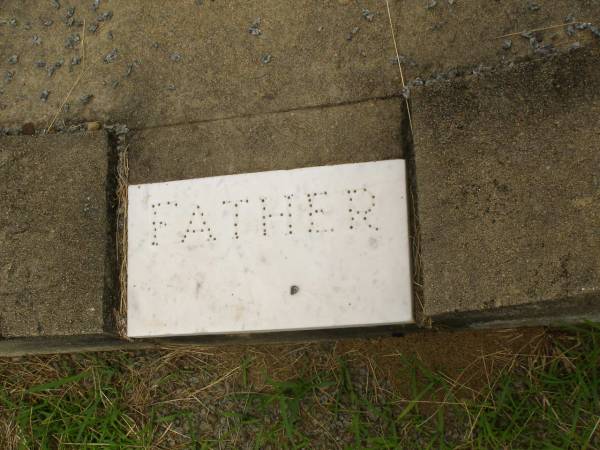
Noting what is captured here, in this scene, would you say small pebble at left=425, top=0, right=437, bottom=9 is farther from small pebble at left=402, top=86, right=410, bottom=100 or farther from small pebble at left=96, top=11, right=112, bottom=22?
small pebble at left=96, top=11, right=112, bottom=22

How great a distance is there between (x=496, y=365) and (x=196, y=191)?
1.28m

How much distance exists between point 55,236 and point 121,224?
240 mm

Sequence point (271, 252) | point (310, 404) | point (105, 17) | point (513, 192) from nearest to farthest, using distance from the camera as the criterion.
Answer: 1. point (513, 192)
2. point (271, 252)
3. point (310, 404)
4. point (105, 17)

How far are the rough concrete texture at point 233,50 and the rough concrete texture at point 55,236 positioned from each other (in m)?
0.24

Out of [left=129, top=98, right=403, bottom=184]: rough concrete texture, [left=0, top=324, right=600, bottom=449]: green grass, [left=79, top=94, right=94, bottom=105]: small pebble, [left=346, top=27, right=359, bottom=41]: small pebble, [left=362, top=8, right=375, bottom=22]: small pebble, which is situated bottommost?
[left=0, top=324, right=600, bottom=449]: green grass

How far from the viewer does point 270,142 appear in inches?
84.4

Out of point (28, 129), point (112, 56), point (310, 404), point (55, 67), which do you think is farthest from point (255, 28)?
point (310, 404)

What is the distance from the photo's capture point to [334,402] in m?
2.09

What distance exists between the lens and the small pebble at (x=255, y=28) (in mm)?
2230

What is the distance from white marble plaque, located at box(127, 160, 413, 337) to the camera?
6.39 feet

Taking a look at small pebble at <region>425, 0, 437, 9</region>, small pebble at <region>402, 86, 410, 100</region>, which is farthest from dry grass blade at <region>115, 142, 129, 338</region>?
small pebble at <region>425, 0, 437, 9</region>

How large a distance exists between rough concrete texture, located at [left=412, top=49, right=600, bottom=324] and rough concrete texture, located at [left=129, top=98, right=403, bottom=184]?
22 cm

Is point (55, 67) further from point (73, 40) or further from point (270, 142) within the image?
point (270, 142)

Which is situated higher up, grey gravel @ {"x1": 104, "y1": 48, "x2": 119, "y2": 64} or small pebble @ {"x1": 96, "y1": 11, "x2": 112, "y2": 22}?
small pebble @ {"x1": 96, "y1": 11, "x2": 112, "y2": 22}
